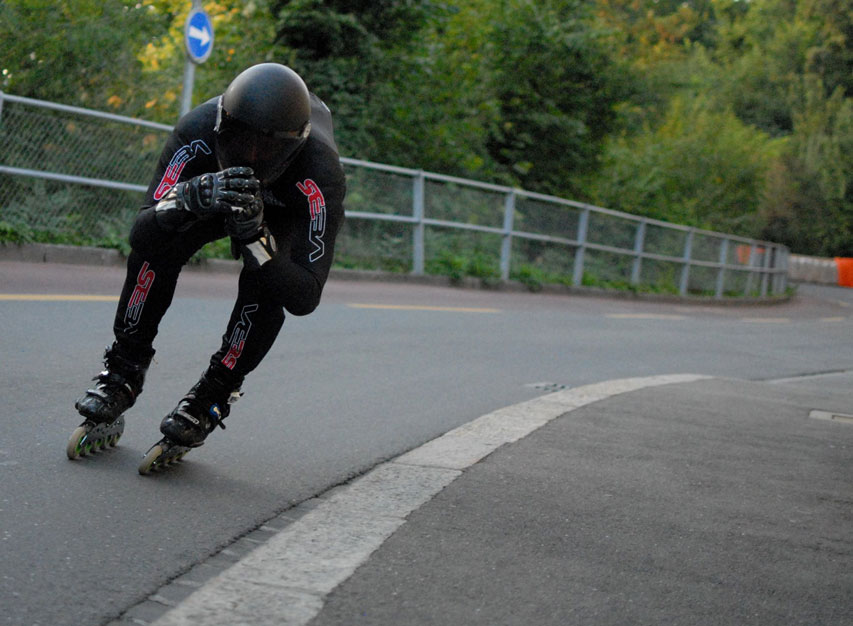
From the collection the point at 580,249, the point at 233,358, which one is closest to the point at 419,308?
the point at 233,358

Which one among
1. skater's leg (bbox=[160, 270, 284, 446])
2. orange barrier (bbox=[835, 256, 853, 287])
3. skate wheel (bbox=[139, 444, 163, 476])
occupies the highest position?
skater's leg (bbox=[160, 270, 284, 446])

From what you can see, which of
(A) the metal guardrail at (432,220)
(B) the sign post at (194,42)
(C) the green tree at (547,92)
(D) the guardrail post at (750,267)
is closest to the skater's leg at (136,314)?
(A) the metal guardrail at (432,220)

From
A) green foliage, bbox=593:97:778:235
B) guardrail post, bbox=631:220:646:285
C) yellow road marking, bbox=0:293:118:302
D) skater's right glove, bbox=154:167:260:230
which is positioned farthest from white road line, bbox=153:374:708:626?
green foliage, bbox=593:97:778:235

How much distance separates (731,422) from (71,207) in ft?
29.0

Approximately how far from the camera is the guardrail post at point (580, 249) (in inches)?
882

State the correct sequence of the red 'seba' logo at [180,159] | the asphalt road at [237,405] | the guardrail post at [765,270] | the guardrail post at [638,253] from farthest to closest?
the guardrail post at [765,270], the guardrail post at [638,253], the red 'seba' logo at [180,159], the asphalt road at [237,405]

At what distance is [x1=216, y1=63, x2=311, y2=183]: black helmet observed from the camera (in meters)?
3.67

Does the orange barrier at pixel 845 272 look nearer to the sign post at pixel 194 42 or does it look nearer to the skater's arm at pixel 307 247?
the sign post at pixel 194 42

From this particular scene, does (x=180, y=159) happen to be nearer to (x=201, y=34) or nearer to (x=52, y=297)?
(x=52, y=297)

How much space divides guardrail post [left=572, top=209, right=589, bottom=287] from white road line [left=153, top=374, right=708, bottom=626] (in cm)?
1681

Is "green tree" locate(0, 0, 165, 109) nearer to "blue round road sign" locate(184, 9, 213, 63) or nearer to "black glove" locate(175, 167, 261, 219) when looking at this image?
"blue round road sign" locate(184, 9, 213, 63)

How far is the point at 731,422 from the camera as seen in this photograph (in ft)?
21.7

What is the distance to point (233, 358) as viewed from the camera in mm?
4199

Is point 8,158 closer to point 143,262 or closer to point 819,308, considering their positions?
point 143,262
